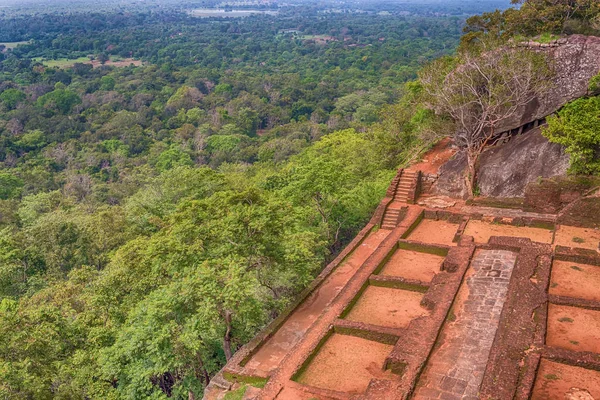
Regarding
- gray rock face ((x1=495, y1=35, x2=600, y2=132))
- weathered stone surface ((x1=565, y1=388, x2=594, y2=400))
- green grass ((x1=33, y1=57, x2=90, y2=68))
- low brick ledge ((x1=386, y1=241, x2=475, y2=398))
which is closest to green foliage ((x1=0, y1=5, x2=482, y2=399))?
low brick ledge ((x1=386, y1=241, x2=475, y2=398))

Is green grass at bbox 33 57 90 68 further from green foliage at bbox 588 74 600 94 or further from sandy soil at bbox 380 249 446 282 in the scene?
green foliage at bbox 588 74 600 94

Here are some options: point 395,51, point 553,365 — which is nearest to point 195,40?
point 395,51

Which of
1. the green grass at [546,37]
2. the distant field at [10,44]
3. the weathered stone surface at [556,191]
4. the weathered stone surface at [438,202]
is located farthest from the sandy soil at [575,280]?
the distant field at [10,44]

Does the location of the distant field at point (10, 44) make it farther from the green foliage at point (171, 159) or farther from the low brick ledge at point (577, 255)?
the low brick ledge at point (577, 255)

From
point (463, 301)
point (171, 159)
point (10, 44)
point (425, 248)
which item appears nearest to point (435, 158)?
point (425, 248)

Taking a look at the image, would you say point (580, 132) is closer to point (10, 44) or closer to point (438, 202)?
point (438, 202)

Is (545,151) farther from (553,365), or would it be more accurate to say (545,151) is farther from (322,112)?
(322,112)
